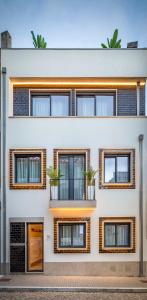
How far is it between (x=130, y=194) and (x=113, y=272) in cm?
333

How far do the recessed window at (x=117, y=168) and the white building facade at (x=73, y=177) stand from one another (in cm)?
4

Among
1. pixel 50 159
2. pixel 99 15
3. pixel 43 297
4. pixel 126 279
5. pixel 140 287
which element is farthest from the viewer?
pixel 99 15

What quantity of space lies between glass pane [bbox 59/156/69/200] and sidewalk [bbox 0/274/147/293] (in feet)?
10.7

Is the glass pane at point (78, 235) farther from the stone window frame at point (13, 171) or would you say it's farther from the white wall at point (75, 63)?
the white wall at point (75, 63)

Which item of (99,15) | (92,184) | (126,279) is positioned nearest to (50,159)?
(92,184)

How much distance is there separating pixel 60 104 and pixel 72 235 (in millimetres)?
5920

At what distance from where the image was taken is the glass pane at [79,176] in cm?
1243

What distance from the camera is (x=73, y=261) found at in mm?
12117

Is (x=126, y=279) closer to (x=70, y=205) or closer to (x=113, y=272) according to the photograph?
(x=113, y=272)

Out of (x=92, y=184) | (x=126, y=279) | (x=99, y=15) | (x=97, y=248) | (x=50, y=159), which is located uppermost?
(x=99, y=15)

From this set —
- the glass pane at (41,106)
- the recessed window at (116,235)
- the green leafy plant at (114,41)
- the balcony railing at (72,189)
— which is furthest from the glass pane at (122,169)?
the green leafy plant at (114,41)

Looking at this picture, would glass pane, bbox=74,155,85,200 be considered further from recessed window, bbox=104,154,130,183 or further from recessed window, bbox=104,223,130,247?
recessed window, bbox=104,223,130,247

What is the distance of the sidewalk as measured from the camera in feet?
34.1

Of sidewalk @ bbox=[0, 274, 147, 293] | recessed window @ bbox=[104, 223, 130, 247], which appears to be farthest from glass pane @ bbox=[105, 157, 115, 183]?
sidewalk @ bbox=[0, 274, 147, 293]
